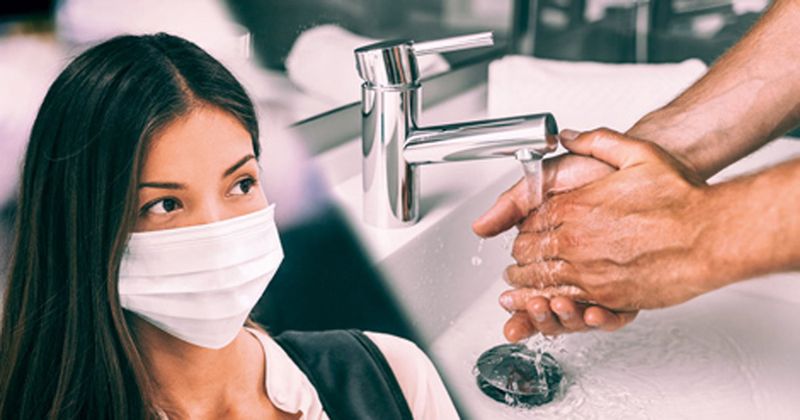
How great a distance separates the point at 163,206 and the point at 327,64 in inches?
11.2

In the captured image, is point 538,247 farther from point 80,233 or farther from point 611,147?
point 80,233

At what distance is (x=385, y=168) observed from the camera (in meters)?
0.64

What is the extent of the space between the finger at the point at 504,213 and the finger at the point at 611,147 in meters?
0.06

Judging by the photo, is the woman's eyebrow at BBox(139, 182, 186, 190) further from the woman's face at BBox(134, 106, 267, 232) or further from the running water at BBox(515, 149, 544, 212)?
the running water at BBox(515, 149, 544, 212)

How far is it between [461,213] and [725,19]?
2.07 feet

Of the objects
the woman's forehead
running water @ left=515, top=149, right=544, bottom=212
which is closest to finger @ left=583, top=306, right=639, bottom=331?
running water @ left=515, top=149, right=544, bottom=212

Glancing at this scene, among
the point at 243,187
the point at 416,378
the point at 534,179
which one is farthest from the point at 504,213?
the point at 243,187

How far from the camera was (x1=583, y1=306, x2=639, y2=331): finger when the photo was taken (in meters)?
0.62

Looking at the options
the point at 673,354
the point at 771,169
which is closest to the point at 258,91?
the point at 771,169

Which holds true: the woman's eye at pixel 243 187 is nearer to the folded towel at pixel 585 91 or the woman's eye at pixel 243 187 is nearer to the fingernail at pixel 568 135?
the fingernail at pixel 568 135

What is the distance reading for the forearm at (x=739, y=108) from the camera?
68 cm

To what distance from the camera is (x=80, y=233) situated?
0.36m

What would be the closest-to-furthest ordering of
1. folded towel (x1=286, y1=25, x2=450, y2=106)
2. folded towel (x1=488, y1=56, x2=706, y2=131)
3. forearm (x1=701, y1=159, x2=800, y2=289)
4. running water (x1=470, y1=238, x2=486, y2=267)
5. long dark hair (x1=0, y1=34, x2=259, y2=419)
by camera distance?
1. long dark hair (x1=0, y1=34, x2=259, y2=419)
2. forearm (x1=701, y1=159, x2=800, y2=289)
3. folded towel (x1=286, y1=25, x2=450, y2=106)
4. running water (x1=470, y1=238, x2=486, y2=267)
5. folded towel (x1=488, y1=56, x2=706, y2=131)

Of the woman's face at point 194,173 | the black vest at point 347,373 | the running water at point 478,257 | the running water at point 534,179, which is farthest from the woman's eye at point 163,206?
the running water at point 478,257
